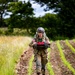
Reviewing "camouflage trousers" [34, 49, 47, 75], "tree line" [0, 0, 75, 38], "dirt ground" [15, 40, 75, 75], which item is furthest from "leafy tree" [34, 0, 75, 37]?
"camouflage trousers" [34, 49, 47, 75]

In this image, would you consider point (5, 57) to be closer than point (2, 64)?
No

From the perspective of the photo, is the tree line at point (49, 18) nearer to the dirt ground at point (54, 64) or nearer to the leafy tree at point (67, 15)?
the leafy tree at point (67, 15)

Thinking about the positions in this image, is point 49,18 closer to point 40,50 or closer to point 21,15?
point 21,15

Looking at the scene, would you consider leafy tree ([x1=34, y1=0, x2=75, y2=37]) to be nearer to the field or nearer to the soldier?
the field

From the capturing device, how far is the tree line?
44375mm

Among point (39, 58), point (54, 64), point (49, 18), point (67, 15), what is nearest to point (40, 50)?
point (39, 58)

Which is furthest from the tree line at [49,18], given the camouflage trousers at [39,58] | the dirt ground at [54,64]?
the camouflage trousers at [39,58]

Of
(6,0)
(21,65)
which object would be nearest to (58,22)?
(6,0)

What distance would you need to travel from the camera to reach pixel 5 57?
15914mm

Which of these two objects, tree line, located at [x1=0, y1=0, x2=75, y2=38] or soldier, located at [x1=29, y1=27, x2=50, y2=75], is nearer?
soldier, located at [x1=29, y1=27, x2=50, y2=75]

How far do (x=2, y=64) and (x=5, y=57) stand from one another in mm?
1306

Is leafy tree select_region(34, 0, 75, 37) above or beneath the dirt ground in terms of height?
beneath

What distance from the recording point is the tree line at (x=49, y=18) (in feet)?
146

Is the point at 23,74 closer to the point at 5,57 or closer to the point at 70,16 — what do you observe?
the point at 5,57
